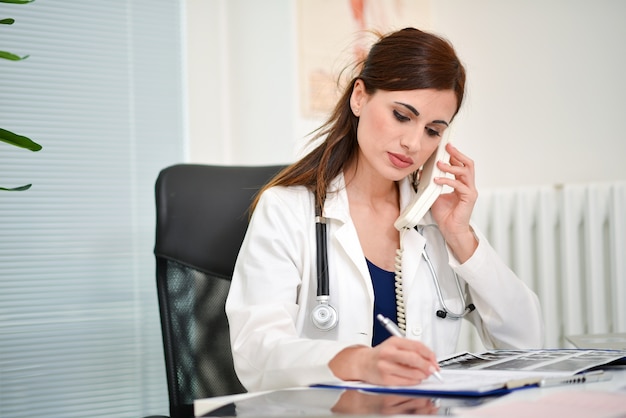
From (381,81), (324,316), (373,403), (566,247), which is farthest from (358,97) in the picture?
(566,247)

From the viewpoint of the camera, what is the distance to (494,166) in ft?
9.74

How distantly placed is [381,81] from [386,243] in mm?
397

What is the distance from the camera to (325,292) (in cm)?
147

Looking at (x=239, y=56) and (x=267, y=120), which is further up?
(x=239, y=56)

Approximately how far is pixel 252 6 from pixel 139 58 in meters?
0.52

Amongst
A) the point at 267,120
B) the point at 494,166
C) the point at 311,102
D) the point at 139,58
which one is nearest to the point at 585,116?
the point at 494,166

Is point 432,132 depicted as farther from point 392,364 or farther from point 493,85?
point 493,85

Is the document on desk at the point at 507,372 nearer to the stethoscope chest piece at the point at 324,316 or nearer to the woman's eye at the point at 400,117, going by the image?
the stethoscope chest piece at the point at 324,316

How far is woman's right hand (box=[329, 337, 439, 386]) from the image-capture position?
91cm

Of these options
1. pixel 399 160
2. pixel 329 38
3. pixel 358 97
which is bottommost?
pixel 399 160

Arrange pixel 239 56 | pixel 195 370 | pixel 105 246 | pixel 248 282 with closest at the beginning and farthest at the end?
1. pixel 248 282
2. pixel 195 370
3. pixel 105 246
4. pixel 239 56

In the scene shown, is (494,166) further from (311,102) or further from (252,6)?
(252,6)

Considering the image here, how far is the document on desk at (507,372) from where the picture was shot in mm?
841

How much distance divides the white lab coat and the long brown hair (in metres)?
0.04
